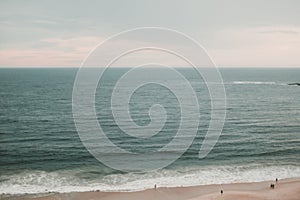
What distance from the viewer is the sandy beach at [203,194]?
29.8m

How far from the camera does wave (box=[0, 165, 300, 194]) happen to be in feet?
106

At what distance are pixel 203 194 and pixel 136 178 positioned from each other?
24.7 ft

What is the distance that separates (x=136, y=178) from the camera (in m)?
35.2

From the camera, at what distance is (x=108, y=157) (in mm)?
41438

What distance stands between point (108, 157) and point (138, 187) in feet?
31.8

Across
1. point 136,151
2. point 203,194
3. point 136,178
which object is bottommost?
point 203,194

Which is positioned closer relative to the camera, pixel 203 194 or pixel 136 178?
pixel 203 194

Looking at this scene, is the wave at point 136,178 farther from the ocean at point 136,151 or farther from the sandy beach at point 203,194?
the sandy beach at point 203,194

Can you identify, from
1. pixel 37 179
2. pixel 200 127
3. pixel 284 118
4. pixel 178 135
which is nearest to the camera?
pixel 37 179

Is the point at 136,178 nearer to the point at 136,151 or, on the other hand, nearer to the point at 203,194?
the point at 203,194

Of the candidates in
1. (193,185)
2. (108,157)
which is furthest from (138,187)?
(108,157)

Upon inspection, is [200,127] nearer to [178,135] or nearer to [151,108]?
[178,135]

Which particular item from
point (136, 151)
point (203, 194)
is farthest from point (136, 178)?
point (136, 151)

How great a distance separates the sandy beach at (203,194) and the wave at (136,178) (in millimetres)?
1178
